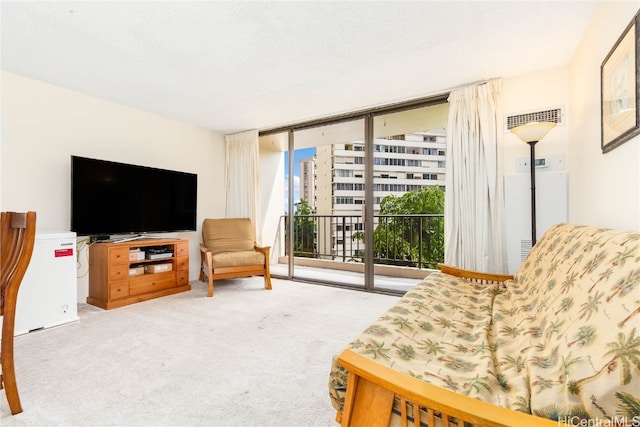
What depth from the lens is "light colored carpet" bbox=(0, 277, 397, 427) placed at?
1.49m

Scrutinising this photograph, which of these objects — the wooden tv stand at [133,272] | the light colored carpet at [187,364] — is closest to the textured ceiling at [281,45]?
the wooden tv stand at [133,272]

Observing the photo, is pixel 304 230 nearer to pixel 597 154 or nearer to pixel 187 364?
pixel 187 364

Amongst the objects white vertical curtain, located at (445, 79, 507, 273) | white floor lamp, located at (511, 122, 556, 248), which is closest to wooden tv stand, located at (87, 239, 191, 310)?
white vertical curtain, located at (445, 79, 507, 273)

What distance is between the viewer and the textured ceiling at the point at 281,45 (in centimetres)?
198

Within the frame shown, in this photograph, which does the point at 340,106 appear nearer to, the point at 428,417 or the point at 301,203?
the point at 301,203

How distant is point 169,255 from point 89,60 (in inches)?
83.6

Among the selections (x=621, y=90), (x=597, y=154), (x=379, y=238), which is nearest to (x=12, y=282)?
(x=621, y=90)

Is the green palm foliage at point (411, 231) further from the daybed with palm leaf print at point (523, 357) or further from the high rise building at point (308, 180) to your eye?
the daybed with palm leaf print at point (523, 357)

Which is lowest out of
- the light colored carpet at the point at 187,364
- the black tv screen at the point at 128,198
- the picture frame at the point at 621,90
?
the light colored carpet at the point at 187,364

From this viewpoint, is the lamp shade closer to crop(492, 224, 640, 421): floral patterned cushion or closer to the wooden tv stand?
crop(492, 224, 640, 421): floral patterned cushion

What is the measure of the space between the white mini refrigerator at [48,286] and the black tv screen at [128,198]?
1.21ft

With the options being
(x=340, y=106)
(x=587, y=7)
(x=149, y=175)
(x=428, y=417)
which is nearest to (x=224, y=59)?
(x=340, y=106)

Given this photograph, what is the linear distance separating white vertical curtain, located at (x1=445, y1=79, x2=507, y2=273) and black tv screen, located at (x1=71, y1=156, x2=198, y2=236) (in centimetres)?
330

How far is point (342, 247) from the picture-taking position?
215 inches
